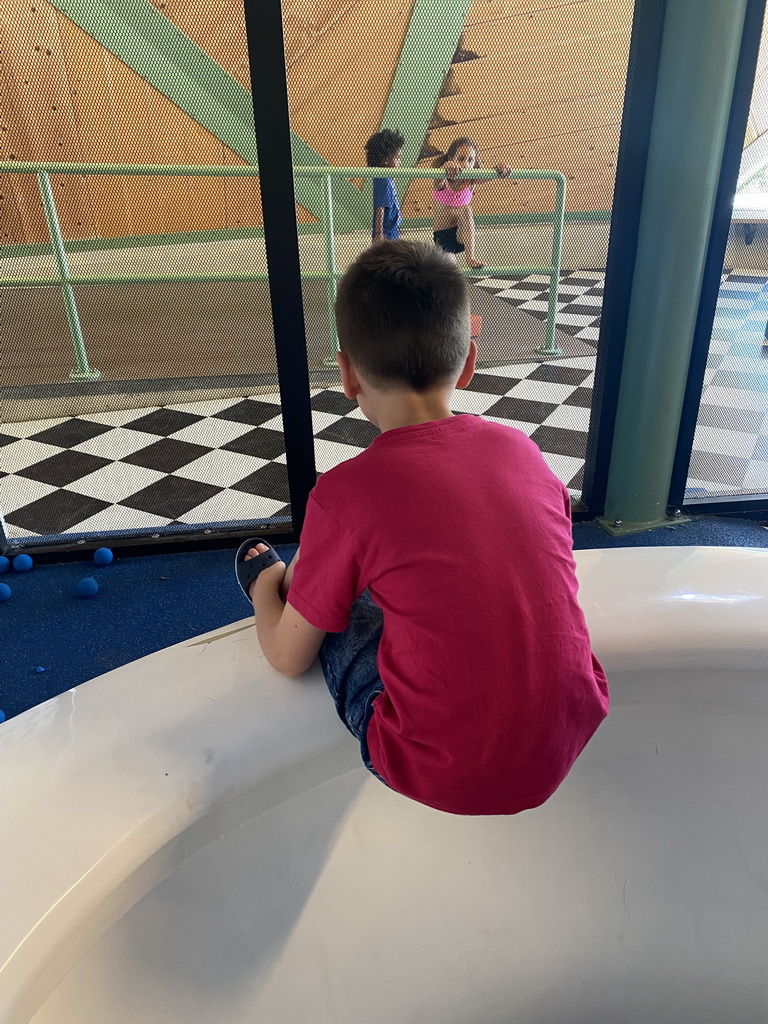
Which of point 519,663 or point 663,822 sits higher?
point 519,663

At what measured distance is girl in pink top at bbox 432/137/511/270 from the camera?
1953mm

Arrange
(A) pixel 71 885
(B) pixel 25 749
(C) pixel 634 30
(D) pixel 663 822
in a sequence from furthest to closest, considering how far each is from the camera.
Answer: (C) pixel 634 30, (D) pixel 663 822, (B) pixel 25 749, (A) pixel 71 885

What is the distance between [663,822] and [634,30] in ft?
5.68

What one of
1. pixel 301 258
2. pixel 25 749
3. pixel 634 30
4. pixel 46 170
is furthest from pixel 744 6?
pixel 25 749

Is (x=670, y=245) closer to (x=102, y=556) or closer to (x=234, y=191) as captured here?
(x=234, y=191)

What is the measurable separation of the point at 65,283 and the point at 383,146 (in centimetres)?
82

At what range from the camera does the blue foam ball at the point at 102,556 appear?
7.23 ft

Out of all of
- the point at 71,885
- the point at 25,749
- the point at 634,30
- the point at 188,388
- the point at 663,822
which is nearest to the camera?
the point at 71,885

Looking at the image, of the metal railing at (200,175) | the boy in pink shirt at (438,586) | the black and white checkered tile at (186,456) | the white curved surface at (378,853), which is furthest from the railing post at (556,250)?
the boy in pink shirt at (438,586)

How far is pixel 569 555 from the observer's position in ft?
2.84

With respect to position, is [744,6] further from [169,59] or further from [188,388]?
[188,388]

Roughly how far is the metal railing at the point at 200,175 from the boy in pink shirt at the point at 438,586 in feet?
3.47

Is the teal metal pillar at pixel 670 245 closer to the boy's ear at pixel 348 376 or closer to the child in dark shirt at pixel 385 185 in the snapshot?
the child in dark shirt at pixel 385 185

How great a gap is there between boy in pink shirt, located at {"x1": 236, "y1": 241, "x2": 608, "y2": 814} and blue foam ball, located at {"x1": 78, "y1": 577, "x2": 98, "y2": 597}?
1287mm
